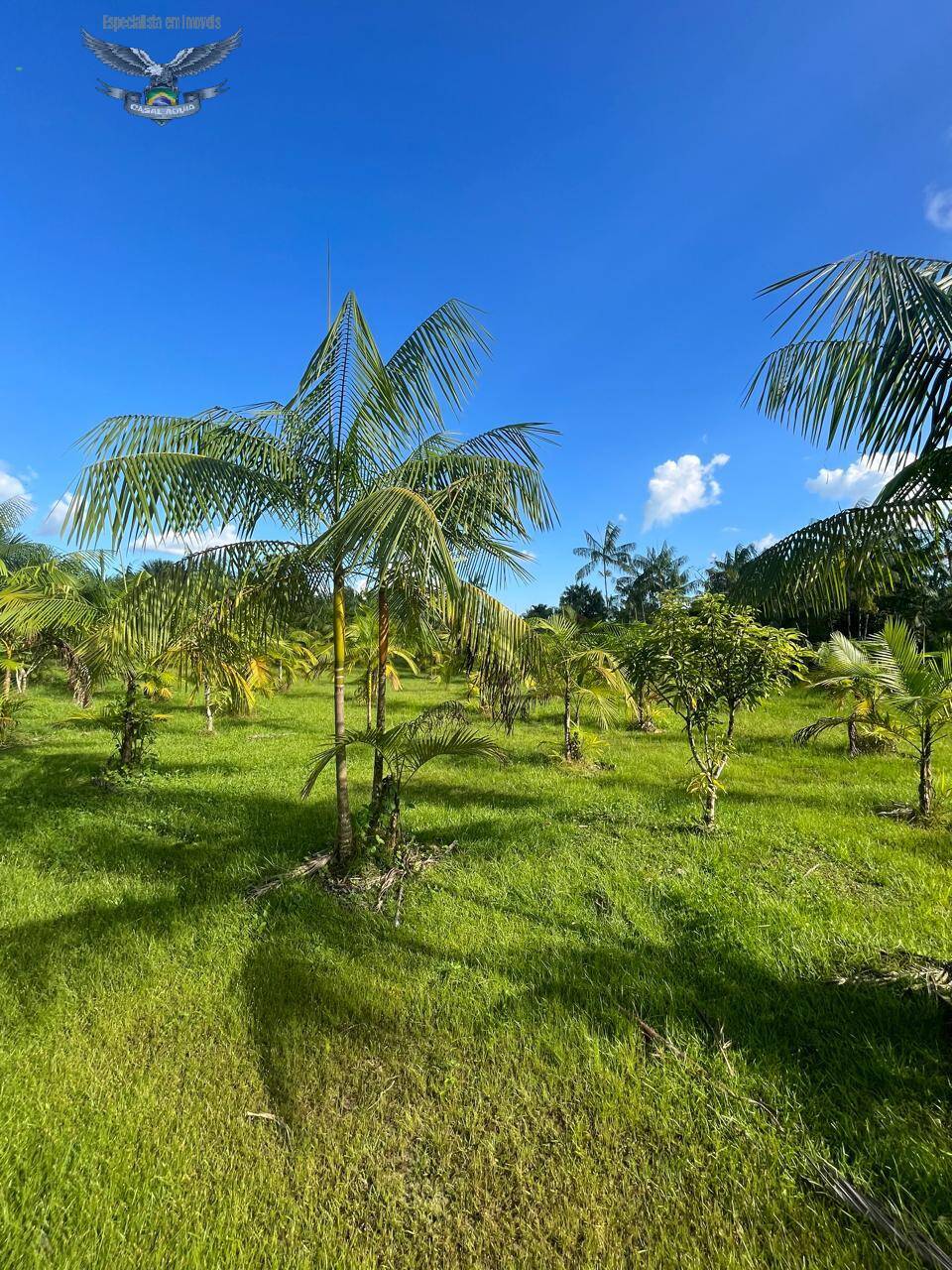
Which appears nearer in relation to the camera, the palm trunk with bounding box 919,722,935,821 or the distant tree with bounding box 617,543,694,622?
the palm trunk with bounding box 919,722,935,821

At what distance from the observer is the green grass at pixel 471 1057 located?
1999mm

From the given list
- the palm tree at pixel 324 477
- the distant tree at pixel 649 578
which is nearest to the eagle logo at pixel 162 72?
the palm tree at pixel 324 477

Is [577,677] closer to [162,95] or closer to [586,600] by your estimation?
[162,95]

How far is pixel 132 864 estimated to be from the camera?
5.17m

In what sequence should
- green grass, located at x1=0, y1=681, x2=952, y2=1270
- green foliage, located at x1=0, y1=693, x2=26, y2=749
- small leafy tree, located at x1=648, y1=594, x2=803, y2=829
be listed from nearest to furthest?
green grass, located at x1=0, y1=681, x2=952, y2=1270 < small leafy tree, located at x1=648, y1=594, x2=803, y2=829 < green foliage, located at x1=0, y1=693, x2=26, y2=749

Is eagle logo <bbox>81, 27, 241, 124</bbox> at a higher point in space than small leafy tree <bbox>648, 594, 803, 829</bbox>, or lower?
higher

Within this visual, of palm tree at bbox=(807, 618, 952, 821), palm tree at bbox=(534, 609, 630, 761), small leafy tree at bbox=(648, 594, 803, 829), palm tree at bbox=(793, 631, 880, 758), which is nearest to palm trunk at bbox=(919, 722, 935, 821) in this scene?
palm tree at bbox=(807, 618, 952, 821)

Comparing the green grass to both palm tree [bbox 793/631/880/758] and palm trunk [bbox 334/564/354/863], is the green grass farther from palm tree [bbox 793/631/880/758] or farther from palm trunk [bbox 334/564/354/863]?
palm tree [bbox 793/631/880/758]

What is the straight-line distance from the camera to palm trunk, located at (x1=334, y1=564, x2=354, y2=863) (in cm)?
468

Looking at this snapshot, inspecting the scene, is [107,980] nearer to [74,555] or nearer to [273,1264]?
[273,1264]

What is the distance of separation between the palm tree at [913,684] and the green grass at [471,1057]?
136cm

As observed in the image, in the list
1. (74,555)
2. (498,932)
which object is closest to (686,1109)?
(498,932)

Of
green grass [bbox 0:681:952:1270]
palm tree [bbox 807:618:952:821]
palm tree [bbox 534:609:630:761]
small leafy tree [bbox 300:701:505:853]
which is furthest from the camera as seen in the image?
palm tree [bbox 534:609:630:761]

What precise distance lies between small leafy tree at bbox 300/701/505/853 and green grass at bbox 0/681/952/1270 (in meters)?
0.88
